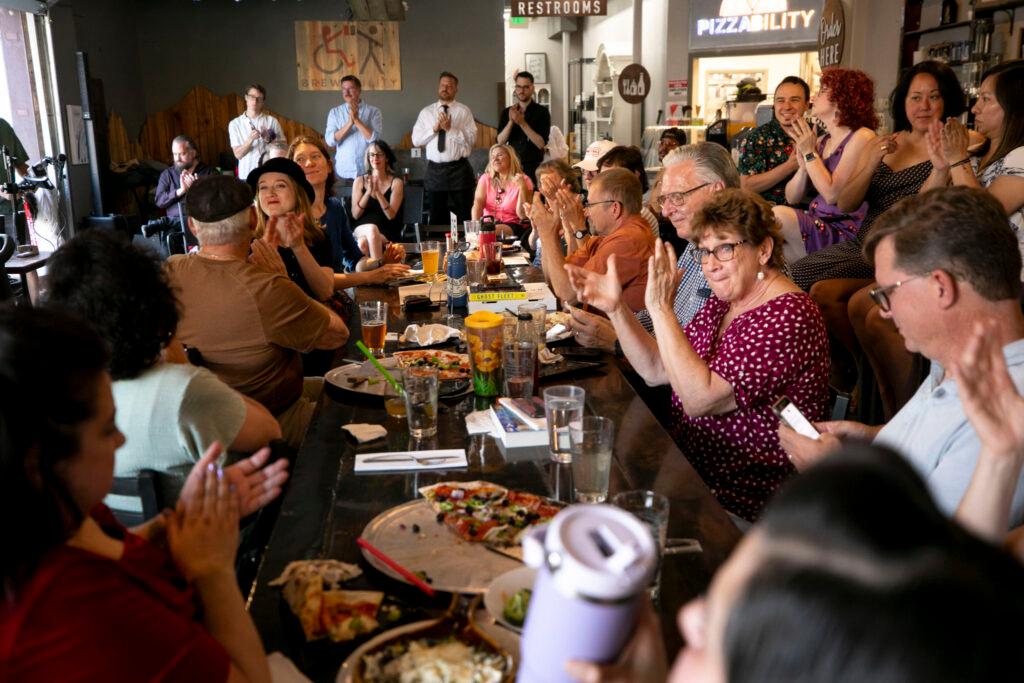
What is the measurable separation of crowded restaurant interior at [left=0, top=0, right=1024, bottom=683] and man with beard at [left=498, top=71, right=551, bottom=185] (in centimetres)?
332

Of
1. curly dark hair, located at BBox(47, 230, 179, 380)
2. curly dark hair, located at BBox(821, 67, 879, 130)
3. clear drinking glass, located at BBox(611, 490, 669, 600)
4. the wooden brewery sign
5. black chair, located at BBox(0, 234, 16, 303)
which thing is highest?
the wooden brewery sign

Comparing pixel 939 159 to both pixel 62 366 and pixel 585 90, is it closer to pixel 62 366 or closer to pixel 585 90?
pixel 62 366

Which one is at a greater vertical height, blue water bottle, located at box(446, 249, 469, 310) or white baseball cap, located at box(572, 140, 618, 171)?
white baseball cap, located at box(572, 140, 618, 171)

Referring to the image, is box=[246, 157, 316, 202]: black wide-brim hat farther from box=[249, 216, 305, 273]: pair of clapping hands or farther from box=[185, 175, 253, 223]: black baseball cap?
box=[185, 175, 253, 223]: black baseball cap

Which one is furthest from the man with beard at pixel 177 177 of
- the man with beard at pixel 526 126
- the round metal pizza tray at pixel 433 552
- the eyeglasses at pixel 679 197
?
the round metal pizza tray at pixel 433 552

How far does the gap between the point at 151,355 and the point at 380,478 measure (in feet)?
1.73

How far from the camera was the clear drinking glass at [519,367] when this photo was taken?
2.23 meters

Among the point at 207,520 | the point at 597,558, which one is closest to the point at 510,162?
the point at 207,520

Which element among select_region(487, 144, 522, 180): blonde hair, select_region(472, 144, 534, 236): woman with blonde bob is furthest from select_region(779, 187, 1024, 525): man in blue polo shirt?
select_region(487, 144, 522, 180): blonde hair

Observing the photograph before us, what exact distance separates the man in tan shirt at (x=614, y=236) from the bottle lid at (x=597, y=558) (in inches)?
110

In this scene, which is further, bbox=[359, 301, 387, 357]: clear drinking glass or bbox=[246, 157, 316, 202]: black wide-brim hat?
bbox=[246, 157, 316, 202]: black wide-brim hat

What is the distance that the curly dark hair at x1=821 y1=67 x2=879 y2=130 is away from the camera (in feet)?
14.3

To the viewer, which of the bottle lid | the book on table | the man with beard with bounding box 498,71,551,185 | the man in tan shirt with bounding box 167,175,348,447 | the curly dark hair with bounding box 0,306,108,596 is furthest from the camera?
the man with beard with bounding box 498,71,551,185

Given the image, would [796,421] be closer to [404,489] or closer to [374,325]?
[404,489]
